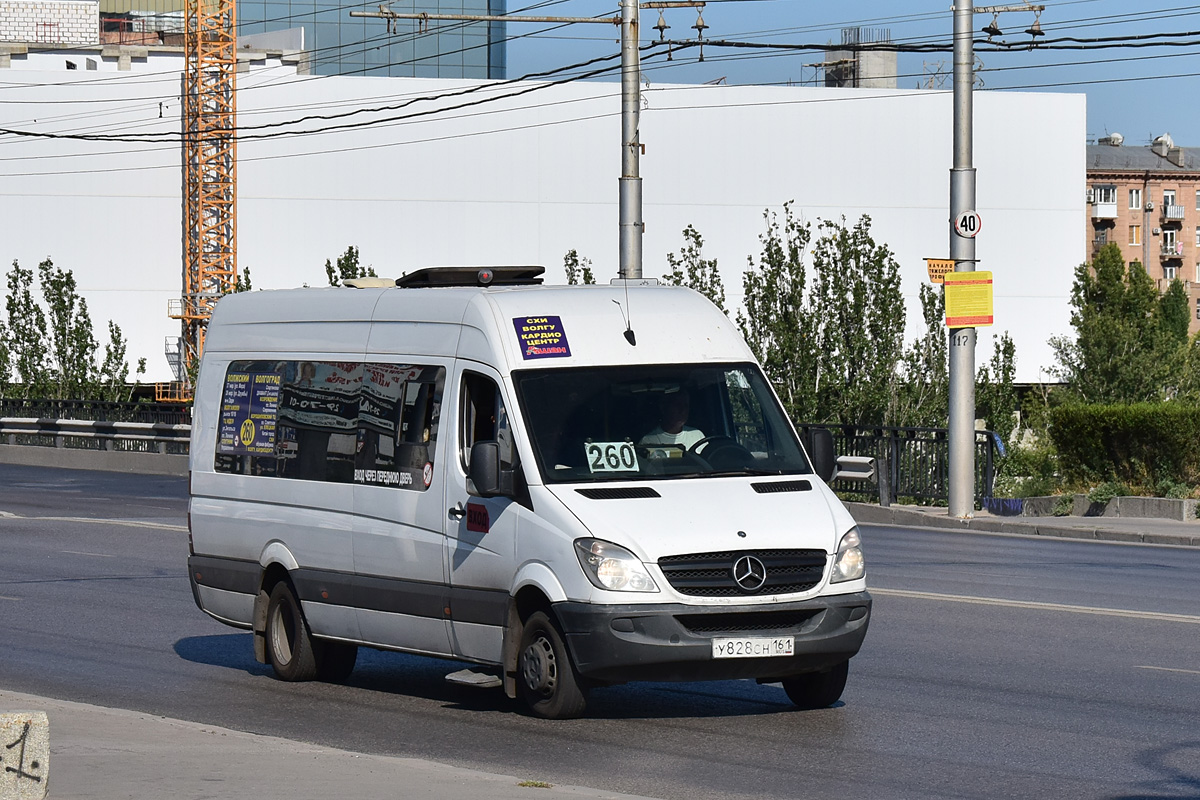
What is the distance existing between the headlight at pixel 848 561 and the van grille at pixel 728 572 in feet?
0.47

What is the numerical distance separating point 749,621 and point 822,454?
1400 mm

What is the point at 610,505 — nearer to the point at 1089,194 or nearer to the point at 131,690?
the point at 131,690

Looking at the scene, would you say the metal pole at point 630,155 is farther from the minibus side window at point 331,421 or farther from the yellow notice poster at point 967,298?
the minibus side window at point 331,421

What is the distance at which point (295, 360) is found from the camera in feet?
37.6

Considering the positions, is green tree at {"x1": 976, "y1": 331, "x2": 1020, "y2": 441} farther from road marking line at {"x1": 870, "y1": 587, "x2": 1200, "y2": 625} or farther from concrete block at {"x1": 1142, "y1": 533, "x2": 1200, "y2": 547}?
road marking line at {"x1": 870, "y1": 587, "x2": 1200, "y2": 625}

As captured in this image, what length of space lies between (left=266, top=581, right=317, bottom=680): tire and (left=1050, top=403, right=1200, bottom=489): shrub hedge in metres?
16.6

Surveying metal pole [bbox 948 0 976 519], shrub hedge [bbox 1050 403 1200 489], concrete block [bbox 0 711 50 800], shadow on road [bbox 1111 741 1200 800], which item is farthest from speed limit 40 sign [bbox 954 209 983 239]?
concrete block [bbox 0 711 50 800]

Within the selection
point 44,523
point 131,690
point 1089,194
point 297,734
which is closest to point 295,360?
point 131,690

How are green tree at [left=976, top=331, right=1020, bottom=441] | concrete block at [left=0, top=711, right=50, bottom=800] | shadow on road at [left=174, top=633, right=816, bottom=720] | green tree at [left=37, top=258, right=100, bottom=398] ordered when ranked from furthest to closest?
green tree at [left=37, top=258, right=100, bottom=398], green tree at [left=976, top=331, right=1020, bottom=441], shadow on road at [left=174, top=633, right=816, bottom=720], concrete block at [left=0, top=711, right=50, bottom=800]

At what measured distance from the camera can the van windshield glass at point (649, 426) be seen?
9.62m

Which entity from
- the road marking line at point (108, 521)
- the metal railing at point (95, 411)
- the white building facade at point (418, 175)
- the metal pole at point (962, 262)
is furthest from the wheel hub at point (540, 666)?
the white building facade at point (418, 175)

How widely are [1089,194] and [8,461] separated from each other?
107798 millimetres

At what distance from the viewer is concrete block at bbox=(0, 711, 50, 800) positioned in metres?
5.98

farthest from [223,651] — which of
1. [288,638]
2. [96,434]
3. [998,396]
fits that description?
[96,434]
